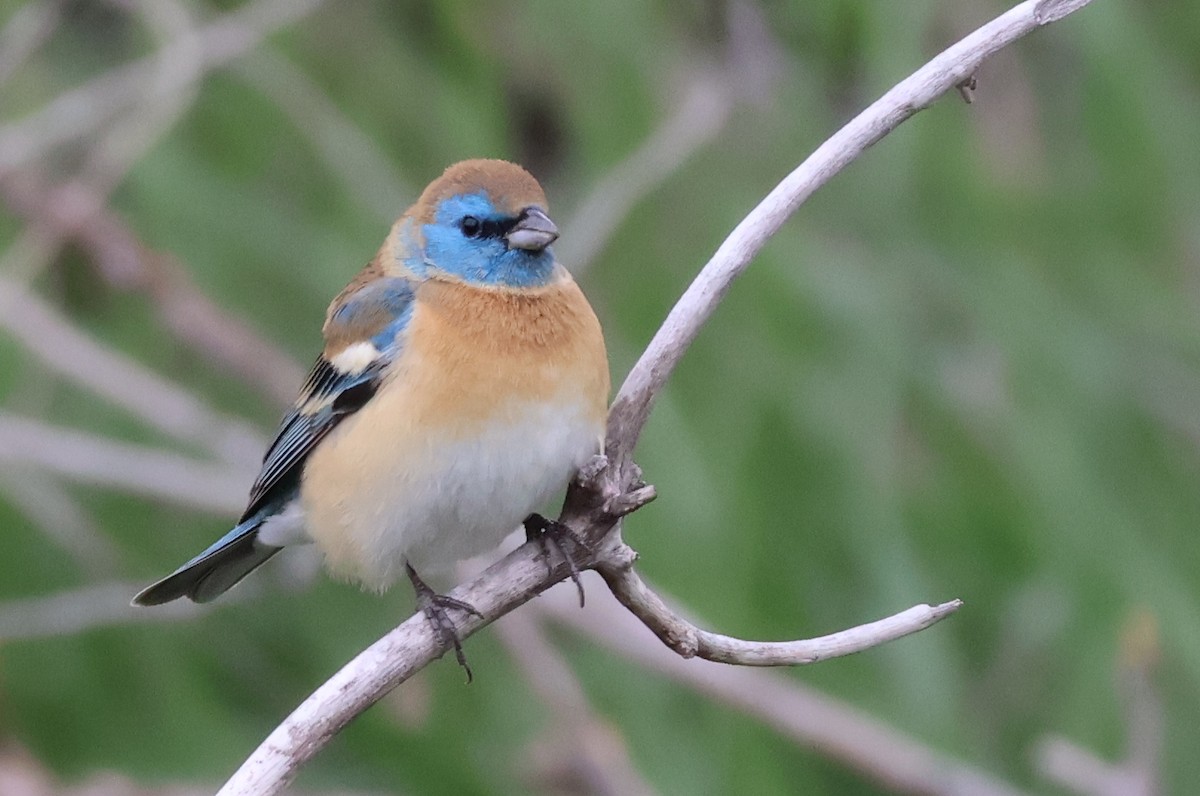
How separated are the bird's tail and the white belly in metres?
0.39

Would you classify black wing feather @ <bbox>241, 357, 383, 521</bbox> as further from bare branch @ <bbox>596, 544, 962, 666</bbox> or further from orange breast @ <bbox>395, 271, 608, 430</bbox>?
bare branch @ <bbox>596, 544, 962, 666</bbox>

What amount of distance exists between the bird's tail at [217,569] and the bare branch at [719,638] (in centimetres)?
154

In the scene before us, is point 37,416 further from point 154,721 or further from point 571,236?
point 571,236

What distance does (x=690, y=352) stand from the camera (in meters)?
5.07

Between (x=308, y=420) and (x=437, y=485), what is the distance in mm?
615

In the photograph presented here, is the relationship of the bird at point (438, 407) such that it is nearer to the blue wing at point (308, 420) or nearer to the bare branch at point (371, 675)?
the blue wing at point (308, 420)

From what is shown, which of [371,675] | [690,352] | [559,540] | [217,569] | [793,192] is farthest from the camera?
[690,352]

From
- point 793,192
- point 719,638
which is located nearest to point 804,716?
point 719,638

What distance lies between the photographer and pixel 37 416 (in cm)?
531

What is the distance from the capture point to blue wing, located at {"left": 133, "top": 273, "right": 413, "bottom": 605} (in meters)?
3.96

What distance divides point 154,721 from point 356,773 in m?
0.63

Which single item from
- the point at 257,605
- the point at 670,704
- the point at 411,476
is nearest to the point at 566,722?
the point at 670,704

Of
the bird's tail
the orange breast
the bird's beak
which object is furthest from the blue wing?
the bird's beak

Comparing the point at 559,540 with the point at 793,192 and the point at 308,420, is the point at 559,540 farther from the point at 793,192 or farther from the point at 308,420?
the point at 308,420
